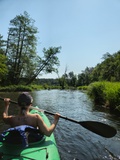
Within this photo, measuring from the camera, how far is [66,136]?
20.5 ft

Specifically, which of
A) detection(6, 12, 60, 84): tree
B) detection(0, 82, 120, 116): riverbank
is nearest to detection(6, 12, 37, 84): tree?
detection(6, 12, 60, 84): tree

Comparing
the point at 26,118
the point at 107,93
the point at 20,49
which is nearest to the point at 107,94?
the point at 107,93

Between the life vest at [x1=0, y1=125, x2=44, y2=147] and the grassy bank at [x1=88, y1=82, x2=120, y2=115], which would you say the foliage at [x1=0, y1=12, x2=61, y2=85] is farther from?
the life vest at [x1=0, y1=125, x2=44, y2=147]

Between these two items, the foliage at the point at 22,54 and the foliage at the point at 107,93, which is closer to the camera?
the foliage at the point at 107,93

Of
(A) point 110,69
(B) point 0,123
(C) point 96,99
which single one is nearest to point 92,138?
(B) point 0,123

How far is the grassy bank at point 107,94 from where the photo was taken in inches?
371

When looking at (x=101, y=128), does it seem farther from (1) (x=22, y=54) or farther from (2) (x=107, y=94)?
(1) (x=22, y=54)

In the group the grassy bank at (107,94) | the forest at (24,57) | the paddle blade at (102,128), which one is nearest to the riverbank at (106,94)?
the grassy bank at (107,94)

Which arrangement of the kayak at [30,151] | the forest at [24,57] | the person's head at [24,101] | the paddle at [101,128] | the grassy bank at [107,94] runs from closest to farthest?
the kayak at [30,151] → the person's head at [24,101] → the paddle at [101,128] → the grassy bank at [107,94] → the forest at [24,57]

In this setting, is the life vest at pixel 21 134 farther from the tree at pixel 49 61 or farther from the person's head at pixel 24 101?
the tree at pixel 49 61

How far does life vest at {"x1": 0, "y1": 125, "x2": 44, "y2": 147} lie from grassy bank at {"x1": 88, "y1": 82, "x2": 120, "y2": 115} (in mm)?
6190

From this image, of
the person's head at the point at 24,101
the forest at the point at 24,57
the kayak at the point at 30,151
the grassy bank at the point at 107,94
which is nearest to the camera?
the kayak at the point at 30,151

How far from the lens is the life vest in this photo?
10.3ft

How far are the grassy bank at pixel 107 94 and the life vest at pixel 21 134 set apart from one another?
6190mm
